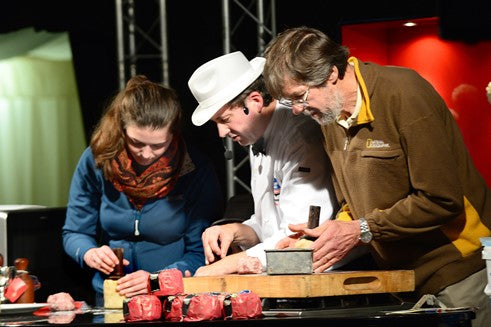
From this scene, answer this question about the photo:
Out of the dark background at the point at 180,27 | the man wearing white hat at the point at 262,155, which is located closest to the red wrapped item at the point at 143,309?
the man wearing white hat at the point at 262,155

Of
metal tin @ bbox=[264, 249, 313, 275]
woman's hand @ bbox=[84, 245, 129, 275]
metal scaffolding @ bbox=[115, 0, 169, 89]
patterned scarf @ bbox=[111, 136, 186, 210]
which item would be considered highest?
metal scaffolding @ bbox=[115, 0, 169, 89]

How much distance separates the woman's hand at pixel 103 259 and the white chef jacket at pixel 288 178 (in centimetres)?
58

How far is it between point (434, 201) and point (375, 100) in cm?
35

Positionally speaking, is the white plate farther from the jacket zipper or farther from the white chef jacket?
the jacket zipper

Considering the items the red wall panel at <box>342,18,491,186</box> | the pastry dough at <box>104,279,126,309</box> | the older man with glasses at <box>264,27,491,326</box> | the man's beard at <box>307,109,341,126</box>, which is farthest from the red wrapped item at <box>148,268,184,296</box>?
the red wall panel at <box>342,18,491,186</box>

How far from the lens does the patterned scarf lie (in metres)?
4.42

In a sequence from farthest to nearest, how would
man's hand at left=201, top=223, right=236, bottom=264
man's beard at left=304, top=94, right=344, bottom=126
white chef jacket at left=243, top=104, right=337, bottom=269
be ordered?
man's hand at left=201, top=223, right=236, bottom=264, white chef jacket at left=243, top=104, right=337, bottom=269, man's beard at left=304, top=94, right=344, bottom=126

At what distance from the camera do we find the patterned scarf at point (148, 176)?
4.42 metres

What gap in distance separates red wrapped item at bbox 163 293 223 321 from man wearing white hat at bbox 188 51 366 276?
63 centimetres

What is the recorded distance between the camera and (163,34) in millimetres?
6176

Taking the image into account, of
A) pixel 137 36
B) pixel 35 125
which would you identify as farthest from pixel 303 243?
pixel 35 125

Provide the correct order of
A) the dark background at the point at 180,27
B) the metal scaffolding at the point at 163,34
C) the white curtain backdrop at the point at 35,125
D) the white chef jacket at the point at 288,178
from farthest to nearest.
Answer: the white curtain backdrop at the point at 35,125, the dark background at the point at 180,27, the metal scaffolding at the point at 163,34, the white chef jacket at the point at 288,178

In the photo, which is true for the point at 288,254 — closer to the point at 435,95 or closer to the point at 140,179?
the point at 435,95

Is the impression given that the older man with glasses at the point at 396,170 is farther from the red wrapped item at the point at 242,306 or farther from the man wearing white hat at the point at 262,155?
the red wrapped item at the point at 242,306
